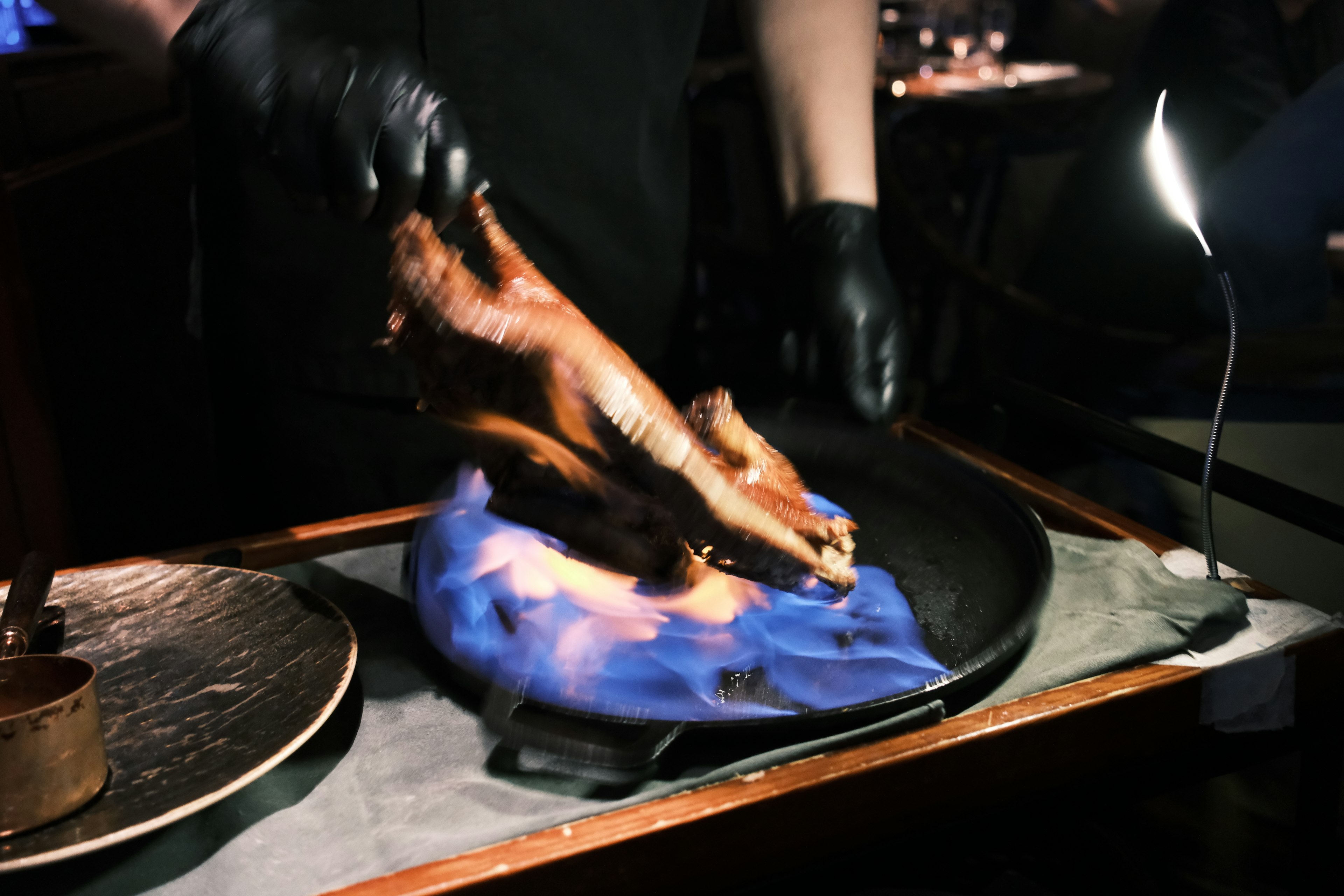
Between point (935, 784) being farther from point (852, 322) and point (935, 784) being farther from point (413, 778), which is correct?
point (852, 322)

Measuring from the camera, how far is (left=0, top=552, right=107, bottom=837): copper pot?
71 centimetres

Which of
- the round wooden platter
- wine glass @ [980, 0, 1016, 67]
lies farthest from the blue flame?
wine glass @ [980, 0, 1016, 67]

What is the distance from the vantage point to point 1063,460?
323 centimetres

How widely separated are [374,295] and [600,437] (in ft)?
2.86

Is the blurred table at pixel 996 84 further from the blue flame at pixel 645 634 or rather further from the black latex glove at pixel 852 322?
the blue flame at pixel 645 634

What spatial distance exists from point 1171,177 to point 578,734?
98cm

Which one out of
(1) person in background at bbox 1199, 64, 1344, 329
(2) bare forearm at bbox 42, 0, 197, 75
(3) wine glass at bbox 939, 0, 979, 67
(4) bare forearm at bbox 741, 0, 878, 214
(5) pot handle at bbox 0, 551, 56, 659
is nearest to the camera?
(5) pot handle at bbox 0, 551, 56, 659

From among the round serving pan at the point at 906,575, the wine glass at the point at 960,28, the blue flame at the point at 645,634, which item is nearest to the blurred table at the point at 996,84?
the wine glass at the point at 960,28

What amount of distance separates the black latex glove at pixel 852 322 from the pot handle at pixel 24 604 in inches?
45.5

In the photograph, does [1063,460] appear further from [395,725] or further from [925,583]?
[395,725]

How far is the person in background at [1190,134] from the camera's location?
219 centimetres

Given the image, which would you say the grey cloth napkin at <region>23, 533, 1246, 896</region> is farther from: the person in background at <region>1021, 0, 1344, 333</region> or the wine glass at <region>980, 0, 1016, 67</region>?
the wine glass at <region>980, 0, 1016, 67</region>

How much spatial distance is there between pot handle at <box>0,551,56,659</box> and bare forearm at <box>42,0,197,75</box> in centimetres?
78

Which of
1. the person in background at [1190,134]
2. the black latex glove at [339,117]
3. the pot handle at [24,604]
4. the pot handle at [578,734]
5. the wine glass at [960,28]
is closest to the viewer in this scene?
the pot handle at [578,734]
